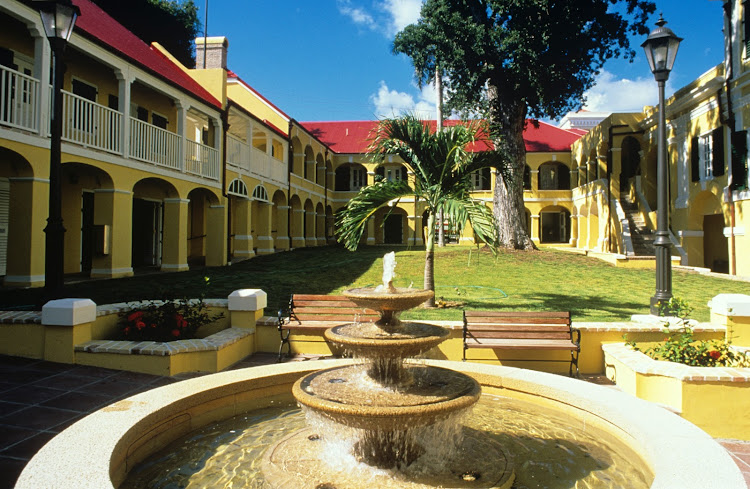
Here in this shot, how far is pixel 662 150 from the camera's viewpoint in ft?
22.2

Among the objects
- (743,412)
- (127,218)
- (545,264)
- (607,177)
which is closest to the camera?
(743,412)

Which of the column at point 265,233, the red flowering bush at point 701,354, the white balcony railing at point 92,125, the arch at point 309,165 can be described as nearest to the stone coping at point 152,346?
the red flowering bush at point 701,354

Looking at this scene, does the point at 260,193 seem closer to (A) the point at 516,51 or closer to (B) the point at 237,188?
(B) the point at 237,188

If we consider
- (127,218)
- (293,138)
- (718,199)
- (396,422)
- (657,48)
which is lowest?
(396,422)

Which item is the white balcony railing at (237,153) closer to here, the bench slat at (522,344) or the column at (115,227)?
the column at (115,227)

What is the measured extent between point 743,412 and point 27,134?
39.2ft

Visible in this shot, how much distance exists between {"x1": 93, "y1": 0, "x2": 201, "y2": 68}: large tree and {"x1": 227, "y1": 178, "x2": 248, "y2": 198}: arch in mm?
18075

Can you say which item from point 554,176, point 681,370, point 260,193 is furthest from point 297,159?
point 681,370

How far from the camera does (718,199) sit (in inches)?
644

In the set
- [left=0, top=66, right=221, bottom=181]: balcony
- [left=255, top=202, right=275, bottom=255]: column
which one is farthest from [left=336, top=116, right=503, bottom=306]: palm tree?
[left=255, top=202, right=275, bottom=255]: column

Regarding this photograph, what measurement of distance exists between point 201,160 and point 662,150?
1335 cm

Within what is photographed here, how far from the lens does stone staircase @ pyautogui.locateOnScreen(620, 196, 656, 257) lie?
64.3ft

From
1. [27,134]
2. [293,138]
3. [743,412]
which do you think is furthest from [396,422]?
[293,138]

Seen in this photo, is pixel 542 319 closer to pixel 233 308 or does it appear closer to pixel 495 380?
pixel 495 380
